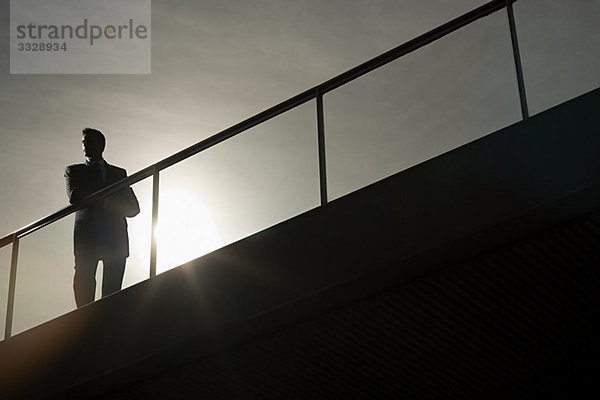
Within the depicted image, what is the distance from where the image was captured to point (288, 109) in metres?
5.84

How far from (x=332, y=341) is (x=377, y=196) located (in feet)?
3.93

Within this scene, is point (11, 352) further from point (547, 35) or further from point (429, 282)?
point (547, 35)

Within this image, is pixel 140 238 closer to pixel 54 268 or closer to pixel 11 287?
pixel 54 268

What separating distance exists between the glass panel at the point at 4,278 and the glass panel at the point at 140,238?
1.22 metres

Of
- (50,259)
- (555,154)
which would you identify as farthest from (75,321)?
(555,154)

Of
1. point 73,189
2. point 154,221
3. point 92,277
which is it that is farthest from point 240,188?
point 73,189

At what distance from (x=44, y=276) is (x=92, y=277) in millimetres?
443

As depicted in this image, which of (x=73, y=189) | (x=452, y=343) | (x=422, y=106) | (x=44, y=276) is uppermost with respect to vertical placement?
(x=73, y=189)

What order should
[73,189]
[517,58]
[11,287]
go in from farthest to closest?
[11,287]
[73,189]
[517,58]

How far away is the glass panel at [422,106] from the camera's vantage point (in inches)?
193

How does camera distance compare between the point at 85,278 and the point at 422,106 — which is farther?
the point at 85,278

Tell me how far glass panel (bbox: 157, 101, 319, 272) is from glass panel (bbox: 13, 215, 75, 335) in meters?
0.81

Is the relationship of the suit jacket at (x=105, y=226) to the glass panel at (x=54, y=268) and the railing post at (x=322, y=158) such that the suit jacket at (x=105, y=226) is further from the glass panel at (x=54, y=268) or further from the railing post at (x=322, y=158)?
the railing post at (x=322, y=158)

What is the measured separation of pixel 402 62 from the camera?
5.39 meters
